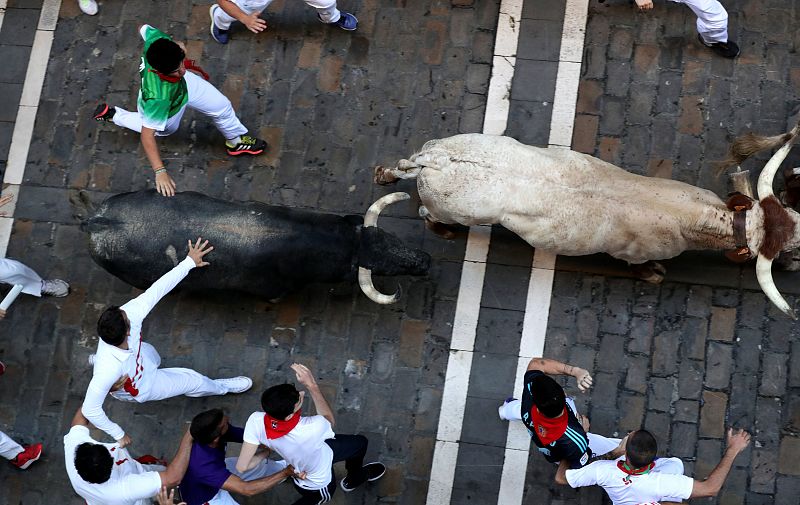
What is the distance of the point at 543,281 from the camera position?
9102 mm

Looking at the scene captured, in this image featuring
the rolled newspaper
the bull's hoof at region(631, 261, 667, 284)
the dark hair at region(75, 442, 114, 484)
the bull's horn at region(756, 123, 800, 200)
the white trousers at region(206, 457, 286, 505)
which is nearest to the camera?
the dark hair at region(75, 442, 114, 484)

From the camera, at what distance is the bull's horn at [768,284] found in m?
7.23

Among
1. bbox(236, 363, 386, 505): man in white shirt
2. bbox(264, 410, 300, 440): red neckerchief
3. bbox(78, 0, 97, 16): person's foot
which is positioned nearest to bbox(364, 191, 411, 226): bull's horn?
bbox(236, 363, 386, 505): man in white shirt

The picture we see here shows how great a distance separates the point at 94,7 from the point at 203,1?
136cm

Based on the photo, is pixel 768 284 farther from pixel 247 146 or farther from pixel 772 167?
Answer: pixel 247 146

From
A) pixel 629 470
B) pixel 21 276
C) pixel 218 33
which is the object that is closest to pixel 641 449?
pixel 629 470

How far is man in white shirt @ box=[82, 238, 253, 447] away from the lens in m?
7.32

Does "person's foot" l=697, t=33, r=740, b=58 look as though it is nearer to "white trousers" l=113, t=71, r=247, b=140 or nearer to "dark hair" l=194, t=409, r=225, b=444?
"white trousers" l=113, t=71, r=247, b=140

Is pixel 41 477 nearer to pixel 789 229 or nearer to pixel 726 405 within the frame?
pixel 726 405

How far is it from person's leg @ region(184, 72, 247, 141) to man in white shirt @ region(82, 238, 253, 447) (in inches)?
68.1

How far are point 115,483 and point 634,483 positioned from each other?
4388 mm

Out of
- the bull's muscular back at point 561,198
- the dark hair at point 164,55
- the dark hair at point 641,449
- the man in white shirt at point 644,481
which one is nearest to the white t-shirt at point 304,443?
the man in white shirt at point 644,481

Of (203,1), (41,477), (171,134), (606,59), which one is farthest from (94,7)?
(606,59)

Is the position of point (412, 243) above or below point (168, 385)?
above
